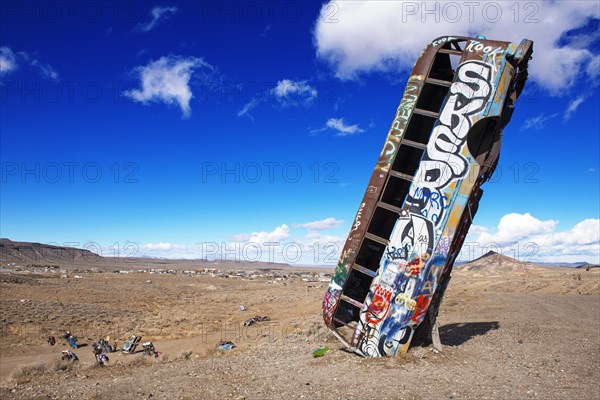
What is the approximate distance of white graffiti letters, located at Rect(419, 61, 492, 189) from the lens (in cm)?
1065

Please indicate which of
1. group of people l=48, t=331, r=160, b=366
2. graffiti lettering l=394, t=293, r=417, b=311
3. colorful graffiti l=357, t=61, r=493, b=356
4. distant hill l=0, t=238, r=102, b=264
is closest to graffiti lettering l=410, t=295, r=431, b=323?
colorful graffiti l=357, t=61, r=493, b=356

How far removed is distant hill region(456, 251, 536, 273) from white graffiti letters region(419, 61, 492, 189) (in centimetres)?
7465

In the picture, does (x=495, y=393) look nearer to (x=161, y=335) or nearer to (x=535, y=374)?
(x=535, y=374)

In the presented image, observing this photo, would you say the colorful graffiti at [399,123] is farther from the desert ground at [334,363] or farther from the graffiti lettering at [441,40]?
the desert ground at [334,363]

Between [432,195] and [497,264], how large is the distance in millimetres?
83320

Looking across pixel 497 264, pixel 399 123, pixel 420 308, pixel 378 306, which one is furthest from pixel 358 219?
pixel 497 264

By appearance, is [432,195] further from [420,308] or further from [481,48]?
[481,48]

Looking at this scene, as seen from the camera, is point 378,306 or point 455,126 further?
point 455,126

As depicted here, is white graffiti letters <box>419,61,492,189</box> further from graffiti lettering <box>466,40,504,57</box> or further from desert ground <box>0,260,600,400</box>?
desert ground <box>0,260,600,400</box>

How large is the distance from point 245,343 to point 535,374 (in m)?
12.6

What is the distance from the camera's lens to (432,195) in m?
10.7

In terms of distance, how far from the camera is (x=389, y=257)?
1069 cm

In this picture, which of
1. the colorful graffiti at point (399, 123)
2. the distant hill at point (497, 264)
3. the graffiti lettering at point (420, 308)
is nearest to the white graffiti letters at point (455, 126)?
→ the colorful graffiti at point (399, 123)

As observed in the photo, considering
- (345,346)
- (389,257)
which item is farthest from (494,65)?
(345,346)
